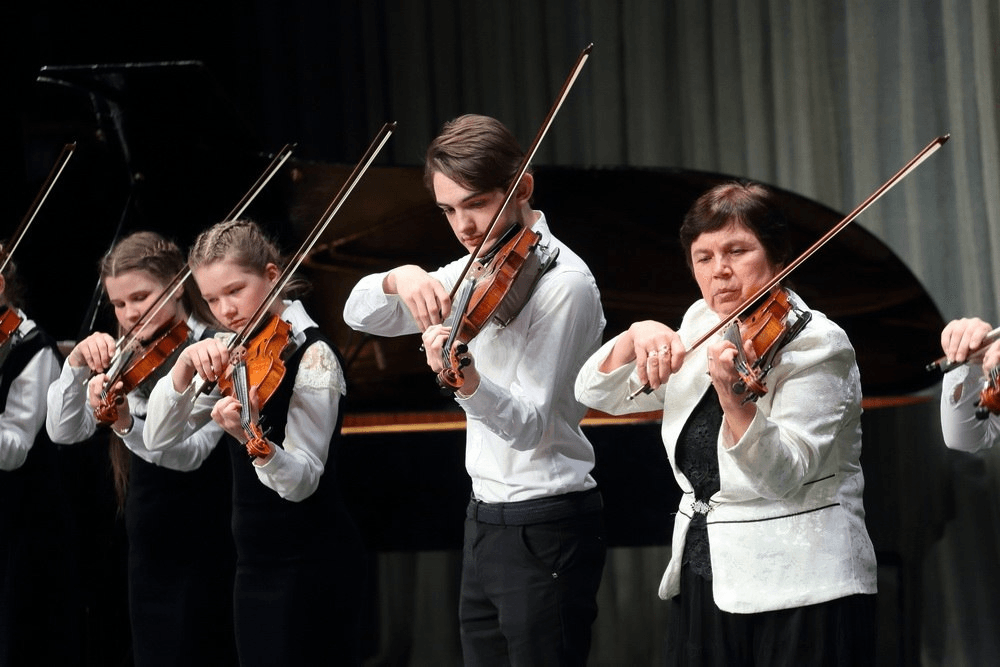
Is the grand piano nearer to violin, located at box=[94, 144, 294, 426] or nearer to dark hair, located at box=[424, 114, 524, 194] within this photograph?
violin, located at box=[94, 144, 294, 426]

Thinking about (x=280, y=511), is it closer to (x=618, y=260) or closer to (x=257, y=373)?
(x=257, y=373)

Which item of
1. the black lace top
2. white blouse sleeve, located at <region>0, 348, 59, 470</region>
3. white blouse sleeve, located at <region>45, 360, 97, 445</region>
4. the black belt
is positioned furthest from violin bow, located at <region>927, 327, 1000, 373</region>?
white blouse sleeve, located at <region>0, 348, 59, 470</region>

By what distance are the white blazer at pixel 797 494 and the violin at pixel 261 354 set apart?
803mm

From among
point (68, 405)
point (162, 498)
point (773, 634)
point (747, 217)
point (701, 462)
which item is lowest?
point (773, 634)

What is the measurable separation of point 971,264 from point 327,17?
2.89m

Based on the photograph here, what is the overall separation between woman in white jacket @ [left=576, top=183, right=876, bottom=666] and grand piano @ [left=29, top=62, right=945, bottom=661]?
1480 millimetres

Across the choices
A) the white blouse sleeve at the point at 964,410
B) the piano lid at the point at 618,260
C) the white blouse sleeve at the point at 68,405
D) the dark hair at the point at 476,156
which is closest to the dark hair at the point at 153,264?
the white blouse sleeve at the point at 68,405

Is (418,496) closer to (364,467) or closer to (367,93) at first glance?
(364,467)

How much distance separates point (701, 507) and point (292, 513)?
0.83m

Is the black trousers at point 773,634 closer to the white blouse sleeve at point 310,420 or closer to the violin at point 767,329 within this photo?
the violin at point 767,329

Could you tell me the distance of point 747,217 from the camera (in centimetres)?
190

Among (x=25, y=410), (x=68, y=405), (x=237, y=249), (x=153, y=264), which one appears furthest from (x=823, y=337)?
(x=25, y=410)

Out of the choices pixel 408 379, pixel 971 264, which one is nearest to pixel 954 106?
pixel 971 264

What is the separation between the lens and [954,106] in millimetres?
4375
